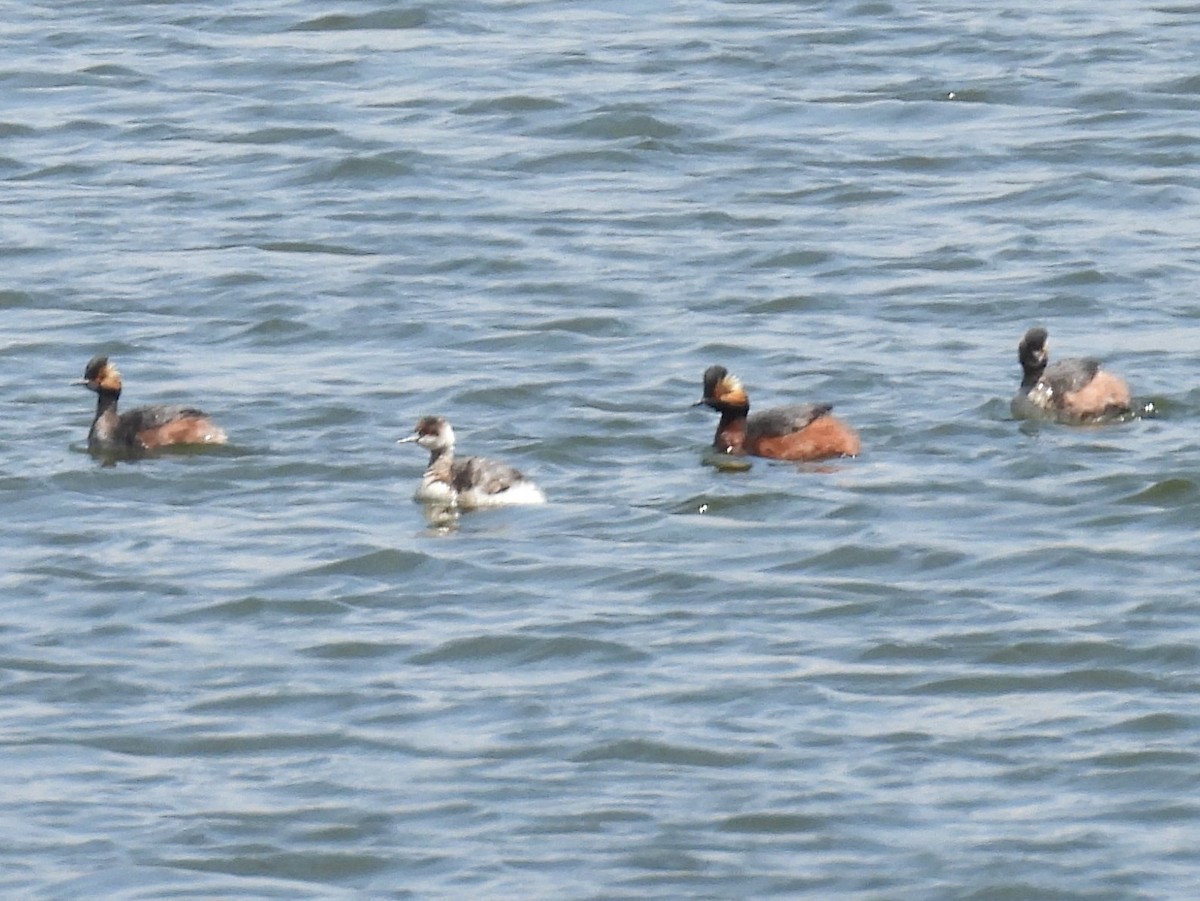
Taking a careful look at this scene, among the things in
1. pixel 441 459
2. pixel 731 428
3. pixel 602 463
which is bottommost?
pixel 602 463

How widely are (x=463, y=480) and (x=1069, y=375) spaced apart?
11.6 ft

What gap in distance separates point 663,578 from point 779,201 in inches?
322

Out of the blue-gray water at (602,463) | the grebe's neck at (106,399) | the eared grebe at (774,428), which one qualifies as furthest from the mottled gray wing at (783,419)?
the grebe's neck at (106,399)

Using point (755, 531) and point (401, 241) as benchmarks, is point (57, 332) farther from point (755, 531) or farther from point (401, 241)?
point (755, 531)

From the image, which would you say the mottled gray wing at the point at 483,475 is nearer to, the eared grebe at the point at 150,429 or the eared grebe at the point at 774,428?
the eared grebe at the point at 774,428

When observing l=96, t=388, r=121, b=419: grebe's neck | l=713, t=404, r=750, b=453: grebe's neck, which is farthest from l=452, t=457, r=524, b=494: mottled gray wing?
l=96, t=388, r=121, b=419: grebe's neck

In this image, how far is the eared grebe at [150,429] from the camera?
54.6 ft

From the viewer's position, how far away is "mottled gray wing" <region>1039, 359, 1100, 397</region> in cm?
1686

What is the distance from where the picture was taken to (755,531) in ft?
50.8

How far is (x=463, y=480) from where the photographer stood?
51.1 ft

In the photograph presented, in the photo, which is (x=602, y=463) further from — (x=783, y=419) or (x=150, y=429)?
(x=150, y=429)

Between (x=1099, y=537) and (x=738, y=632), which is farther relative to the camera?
(x=1099, y=537)

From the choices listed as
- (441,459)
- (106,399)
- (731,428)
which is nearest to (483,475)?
(441,459)

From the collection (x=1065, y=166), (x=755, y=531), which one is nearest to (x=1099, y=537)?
(x=755, y=531)
